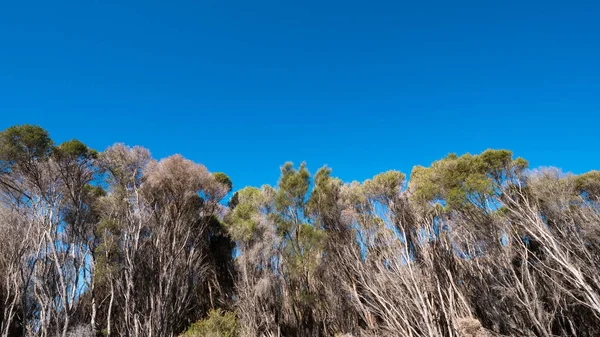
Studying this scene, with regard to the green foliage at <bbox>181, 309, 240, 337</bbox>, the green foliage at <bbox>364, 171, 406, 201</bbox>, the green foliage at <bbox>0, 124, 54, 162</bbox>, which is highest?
the green foliage at <bbox>0, 124, 54, 162</bbox>

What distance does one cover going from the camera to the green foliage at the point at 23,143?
360 inches

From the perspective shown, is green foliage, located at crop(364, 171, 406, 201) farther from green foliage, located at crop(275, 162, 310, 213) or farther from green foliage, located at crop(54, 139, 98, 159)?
green foliage, located at crop(54, 139, 98, 159)

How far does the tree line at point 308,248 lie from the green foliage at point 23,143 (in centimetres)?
4

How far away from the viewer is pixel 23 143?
9.29 metres

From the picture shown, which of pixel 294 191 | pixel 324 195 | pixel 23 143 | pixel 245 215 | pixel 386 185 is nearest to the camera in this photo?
pixel 23 143

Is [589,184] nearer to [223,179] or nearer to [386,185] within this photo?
[386,185]

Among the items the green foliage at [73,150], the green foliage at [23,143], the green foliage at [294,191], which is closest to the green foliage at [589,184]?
the green foliage at [294,191]

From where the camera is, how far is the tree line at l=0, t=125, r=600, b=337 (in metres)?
9.34

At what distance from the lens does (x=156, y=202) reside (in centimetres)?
1213

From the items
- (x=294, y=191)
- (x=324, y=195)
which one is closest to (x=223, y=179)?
(x=294, y=191)

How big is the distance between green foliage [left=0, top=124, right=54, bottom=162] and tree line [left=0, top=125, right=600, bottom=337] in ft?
0.15

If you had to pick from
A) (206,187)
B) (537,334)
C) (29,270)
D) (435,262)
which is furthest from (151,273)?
(537,334)

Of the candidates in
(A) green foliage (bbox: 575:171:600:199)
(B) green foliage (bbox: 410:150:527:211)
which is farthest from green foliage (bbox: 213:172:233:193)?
(A) green foliage (bbox: 575:171:600:199)

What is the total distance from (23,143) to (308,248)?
11.0m
